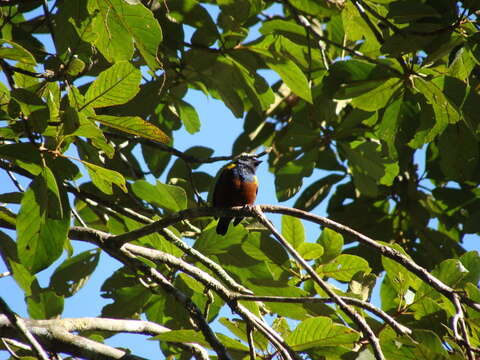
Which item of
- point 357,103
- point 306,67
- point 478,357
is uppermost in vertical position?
point 306,67

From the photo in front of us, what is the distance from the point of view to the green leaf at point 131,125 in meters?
2.62

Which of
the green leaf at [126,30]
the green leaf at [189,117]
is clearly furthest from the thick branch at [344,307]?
the green leaf at [189,117]

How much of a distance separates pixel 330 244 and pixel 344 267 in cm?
15

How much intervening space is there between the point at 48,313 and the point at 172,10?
6.97ft

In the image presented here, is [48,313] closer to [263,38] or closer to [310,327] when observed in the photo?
[310,327]

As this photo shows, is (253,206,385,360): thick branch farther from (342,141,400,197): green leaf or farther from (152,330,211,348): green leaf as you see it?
(342,141,400,197): green leaf

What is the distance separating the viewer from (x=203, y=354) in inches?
116

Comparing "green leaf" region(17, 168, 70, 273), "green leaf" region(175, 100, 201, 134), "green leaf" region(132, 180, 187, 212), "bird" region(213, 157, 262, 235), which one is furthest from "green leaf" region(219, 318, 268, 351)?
"green leaf" region(175, 100, 201, 134)

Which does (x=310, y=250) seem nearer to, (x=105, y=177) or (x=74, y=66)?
(x=105, y=177)

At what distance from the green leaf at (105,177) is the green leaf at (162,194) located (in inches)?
13.5

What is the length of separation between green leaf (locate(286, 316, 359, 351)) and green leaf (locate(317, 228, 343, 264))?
0.58 meters

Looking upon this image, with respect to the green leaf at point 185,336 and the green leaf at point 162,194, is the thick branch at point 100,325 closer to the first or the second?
the green leaf at point 185,336

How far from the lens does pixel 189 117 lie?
4.95m

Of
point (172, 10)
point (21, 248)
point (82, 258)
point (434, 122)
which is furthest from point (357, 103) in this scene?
point (21, 248)
